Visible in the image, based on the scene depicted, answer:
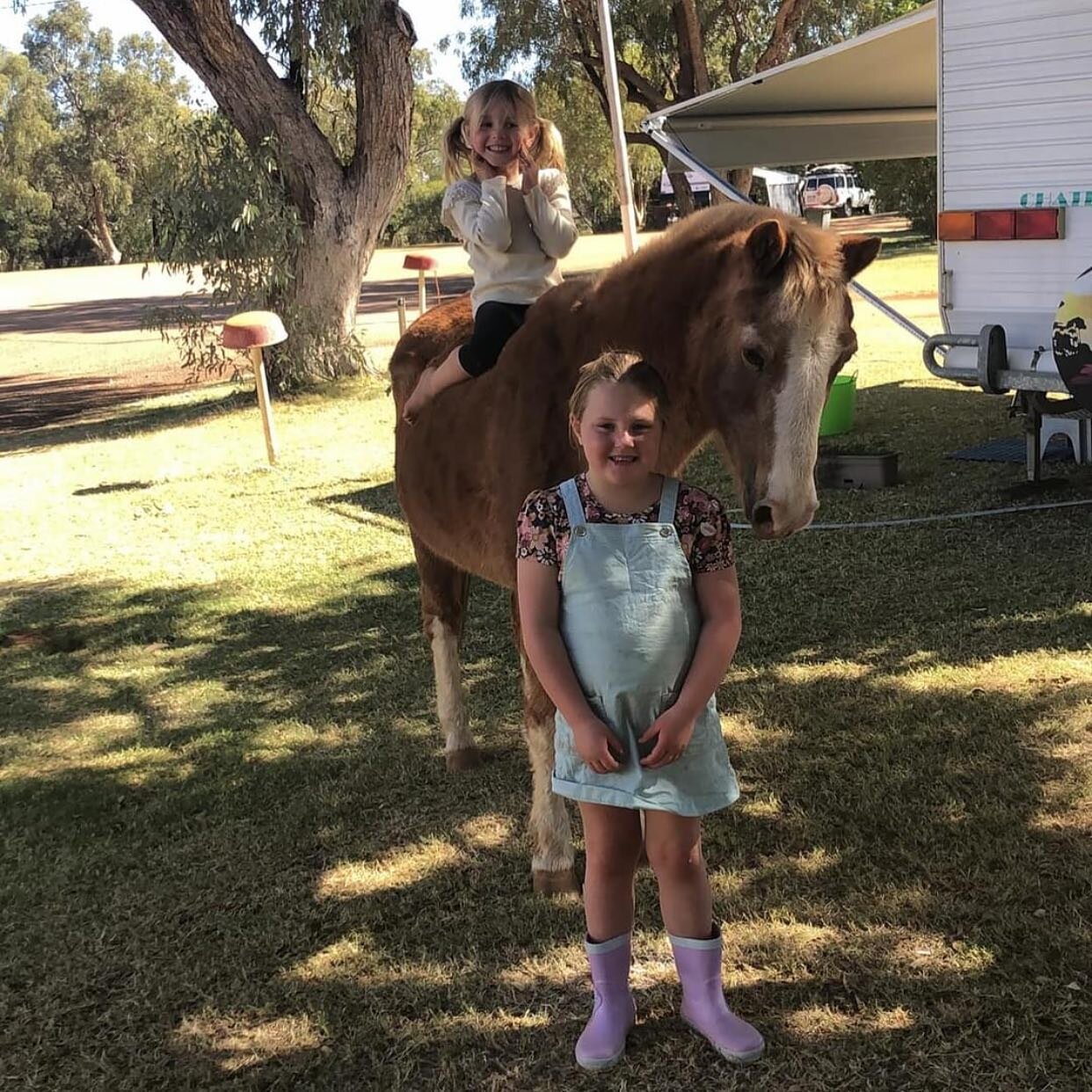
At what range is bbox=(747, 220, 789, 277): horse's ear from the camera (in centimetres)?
238

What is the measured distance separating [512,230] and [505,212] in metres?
0.08

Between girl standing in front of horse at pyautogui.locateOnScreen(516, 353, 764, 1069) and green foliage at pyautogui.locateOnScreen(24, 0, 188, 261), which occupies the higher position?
green foliage at pyautogui.locateOnScreen(24, 0, 188, 261)

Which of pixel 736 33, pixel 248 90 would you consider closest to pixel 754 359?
pixel 248 90

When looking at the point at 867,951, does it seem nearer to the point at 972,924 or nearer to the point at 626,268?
the point at 972,924

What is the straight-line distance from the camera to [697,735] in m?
2.37

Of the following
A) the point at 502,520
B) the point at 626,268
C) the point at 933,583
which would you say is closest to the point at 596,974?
the point at 502,520

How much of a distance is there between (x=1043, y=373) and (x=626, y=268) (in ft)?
11.5

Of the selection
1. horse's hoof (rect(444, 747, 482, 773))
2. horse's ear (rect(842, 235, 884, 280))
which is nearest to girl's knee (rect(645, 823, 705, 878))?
horse's ear (rect(842, 235, 884, 280))

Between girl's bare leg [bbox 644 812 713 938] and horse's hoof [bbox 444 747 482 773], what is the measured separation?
1.69 meters

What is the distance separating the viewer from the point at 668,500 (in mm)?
2350

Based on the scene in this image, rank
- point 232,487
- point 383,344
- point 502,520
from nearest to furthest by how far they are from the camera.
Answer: point 502,520
point 232,487
point 383,344

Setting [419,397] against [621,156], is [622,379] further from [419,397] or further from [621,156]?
[621,156]

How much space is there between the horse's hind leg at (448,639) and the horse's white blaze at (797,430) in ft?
6.54

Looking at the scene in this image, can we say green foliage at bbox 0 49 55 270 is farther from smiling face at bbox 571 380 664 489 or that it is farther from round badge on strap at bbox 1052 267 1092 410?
smiling face at bbox 571 380 664 489
